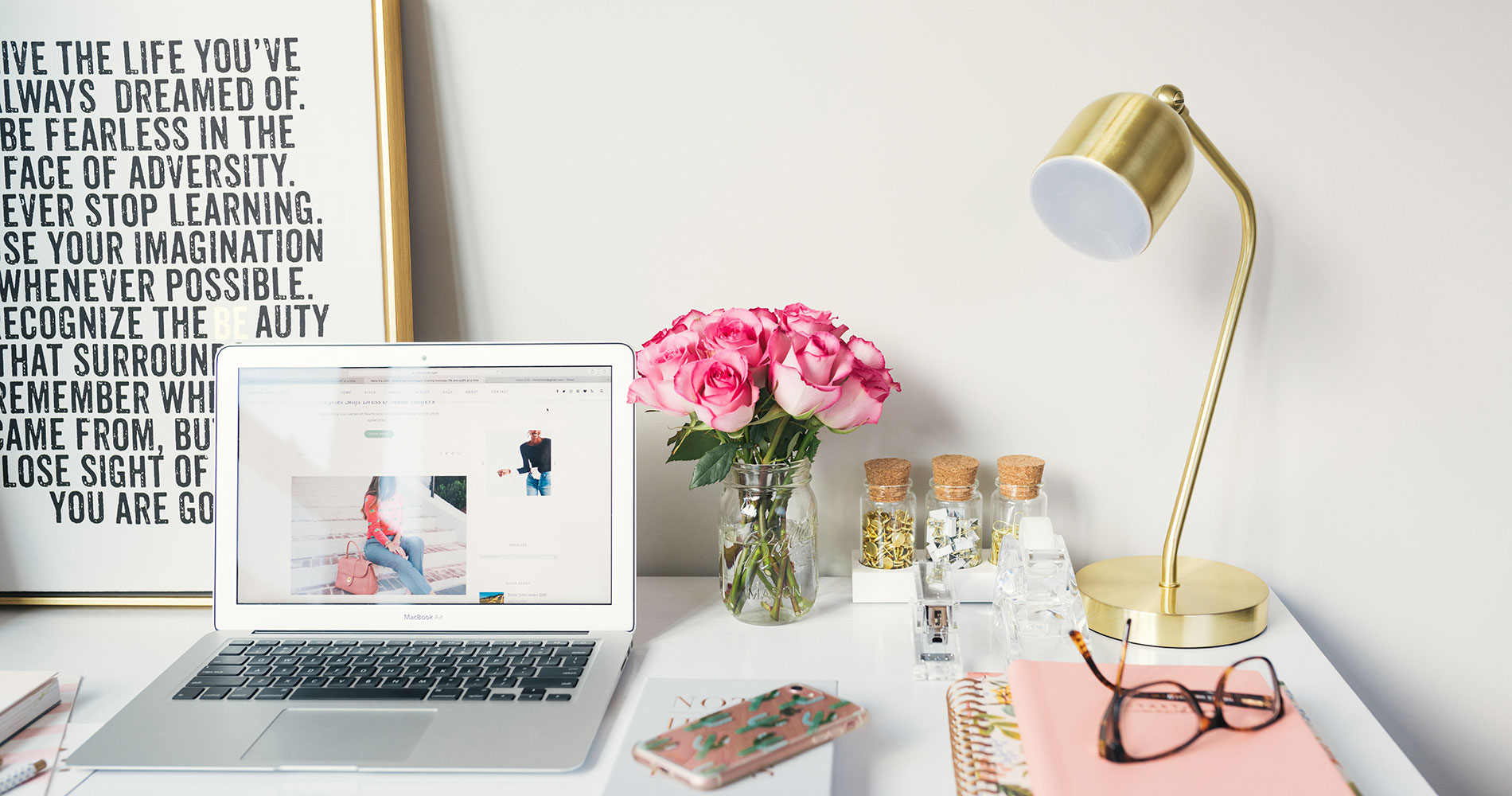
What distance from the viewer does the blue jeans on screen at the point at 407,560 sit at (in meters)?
0.85

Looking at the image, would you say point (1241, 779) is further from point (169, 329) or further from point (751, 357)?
point (169, 329)

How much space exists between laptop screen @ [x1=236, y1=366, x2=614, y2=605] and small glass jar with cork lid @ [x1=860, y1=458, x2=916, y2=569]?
271mm

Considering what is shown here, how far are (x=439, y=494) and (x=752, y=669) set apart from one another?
33cm

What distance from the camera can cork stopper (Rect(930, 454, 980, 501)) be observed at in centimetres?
92

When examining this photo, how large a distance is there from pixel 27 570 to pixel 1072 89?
122cm

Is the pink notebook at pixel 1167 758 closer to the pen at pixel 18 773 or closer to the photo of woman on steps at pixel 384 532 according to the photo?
the photo of woman on steps at pixel 384 532

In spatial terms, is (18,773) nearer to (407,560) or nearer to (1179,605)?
(407,560)

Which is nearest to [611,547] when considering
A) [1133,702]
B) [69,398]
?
[1133,702]

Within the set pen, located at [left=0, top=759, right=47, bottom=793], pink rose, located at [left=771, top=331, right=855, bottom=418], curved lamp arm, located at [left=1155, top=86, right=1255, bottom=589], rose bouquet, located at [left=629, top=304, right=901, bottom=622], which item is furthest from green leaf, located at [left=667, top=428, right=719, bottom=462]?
pen, located at [left=0, top=759, right=47, bottom=793]

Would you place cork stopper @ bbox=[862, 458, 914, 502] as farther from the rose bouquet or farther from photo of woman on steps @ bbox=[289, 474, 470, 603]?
photo of woman on steps @ bbox=[289, 474, 470, 603]

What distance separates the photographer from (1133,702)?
63 cm

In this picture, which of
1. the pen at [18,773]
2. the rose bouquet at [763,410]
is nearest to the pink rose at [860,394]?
the rose bouquet at [763,410]

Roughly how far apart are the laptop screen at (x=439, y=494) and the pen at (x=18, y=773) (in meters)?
0.22

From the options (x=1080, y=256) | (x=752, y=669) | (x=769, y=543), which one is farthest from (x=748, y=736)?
(x=1080, y=256)
